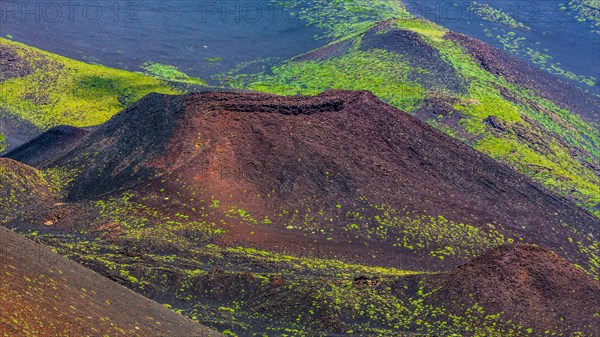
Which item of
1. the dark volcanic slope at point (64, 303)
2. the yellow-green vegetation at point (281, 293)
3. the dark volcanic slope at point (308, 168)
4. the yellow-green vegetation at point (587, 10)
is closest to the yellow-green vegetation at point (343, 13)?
the yellow-green vegetation at point (587, 10)

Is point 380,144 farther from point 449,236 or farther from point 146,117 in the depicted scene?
point 146,117

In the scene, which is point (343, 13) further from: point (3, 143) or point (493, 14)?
point (3, 143)

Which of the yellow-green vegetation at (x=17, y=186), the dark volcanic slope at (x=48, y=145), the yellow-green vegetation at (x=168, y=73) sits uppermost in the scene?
the yellow-green vegetation at (x=17, y=186)

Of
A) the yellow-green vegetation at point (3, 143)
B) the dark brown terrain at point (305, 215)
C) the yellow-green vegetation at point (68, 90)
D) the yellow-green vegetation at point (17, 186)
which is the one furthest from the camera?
the yellow-green vegetation at point (68, 90)

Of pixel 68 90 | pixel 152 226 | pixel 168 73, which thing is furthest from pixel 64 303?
pixel 168 73

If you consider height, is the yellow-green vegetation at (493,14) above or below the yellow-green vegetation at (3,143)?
below

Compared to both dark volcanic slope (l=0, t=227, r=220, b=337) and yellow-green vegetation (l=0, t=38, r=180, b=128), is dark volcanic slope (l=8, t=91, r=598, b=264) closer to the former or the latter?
dark volcanic slope (l=0, t=227, r=220, b=337)

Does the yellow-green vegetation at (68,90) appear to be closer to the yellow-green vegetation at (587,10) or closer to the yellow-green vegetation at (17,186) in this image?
A: the yellow-green vegetation at (17,186)
